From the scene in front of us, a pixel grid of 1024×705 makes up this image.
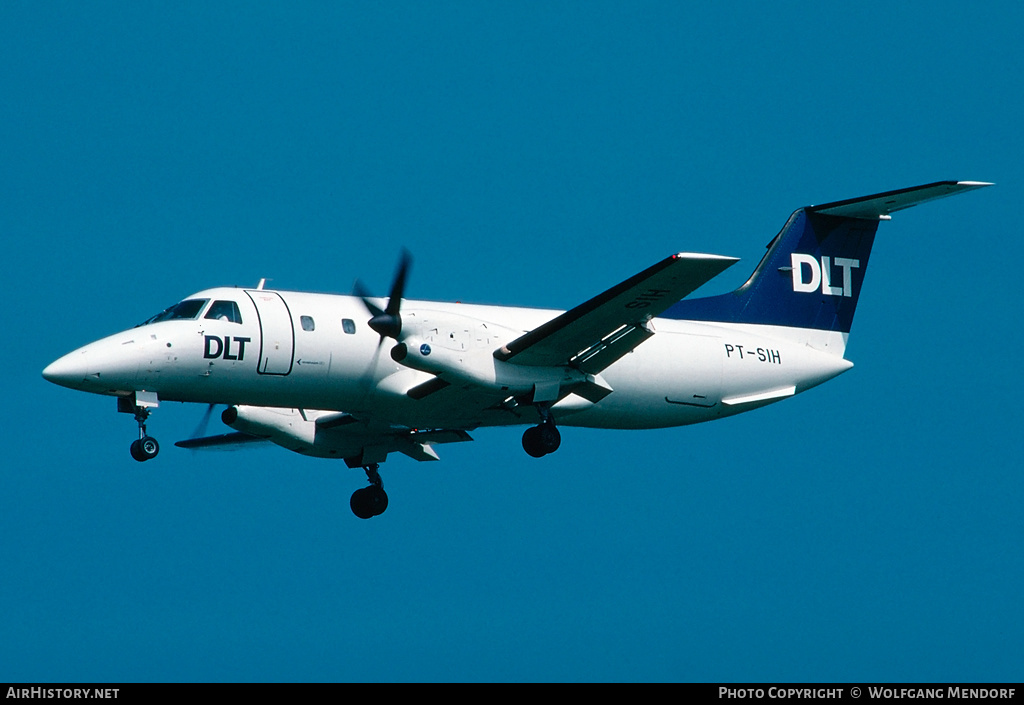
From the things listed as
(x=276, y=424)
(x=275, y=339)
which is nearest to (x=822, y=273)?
(x=276, y=424)

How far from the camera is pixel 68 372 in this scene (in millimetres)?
18938

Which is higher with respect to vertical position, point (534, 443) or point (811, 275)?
point (811, 275)

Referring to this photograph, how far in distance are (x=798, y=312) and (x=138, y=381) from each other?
11.4 metres

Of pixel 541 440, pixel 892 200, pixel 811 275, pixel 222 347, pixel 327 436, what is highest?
pixel 892 200

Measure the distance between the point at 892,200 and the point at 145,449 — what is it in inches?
491

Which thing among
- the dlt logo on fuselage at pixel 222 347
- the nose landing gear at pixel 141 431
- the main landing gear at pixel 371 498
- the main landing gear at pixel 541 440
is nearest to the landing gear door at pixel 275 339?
the dlt logo on fuselage at pixel 222 347

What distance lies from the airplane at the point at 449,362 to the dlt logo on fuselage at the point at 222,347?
0.02 meters

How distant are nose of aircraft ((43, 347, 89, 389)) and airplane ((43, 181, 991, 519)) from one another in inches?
1.1

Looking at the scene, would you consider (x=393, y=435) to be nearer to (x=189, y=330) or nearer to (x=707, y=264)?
(x=189, y=330)

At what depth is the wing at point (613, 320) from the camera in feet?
61.2

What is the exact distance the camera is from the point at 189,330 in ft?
63.9

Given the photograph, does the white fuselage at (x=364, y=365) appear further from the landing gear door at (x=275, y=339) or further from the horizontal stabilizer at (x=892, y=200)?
the horizontal stabilizer at (x=892, y=200)

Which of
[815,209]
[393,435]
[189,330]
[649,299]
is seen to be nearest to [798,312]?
[815,209]

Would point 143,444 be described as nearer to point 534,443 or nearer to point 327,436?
point 327,436
